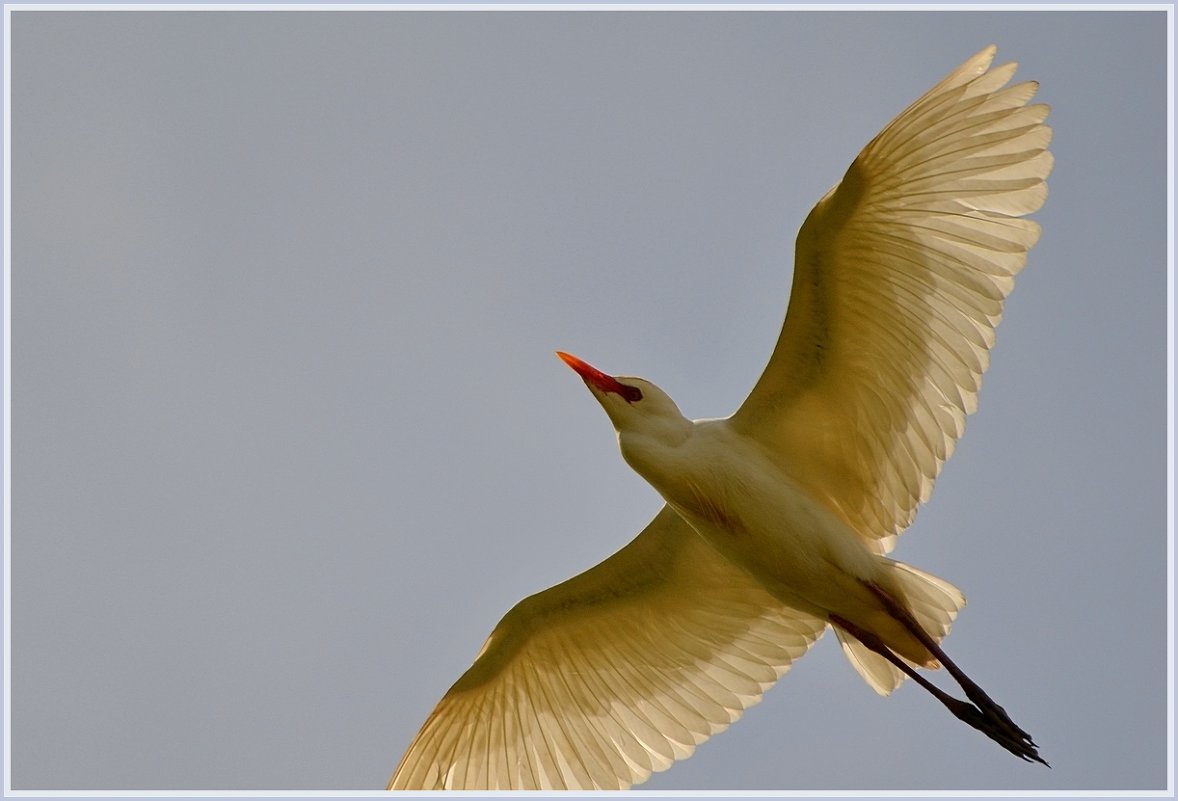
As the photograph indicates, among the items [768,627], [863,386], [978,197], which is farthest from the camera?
[768,627]

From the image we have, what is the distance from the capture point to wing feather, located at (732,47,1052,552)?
25.7ft

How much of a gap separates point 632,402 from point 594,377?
303 millimetres

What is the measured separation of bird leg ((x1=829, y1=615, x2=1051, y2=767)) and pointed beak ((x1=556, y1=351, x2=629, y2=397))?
178 cm

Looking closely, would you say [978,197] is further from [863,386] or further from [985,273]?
[863,386]

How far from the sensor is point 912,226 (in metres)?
8.02

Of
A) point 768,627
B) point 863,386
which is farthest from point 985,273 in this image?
point 768,627

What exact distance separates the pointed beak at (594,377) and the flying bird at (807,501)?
12 millimetres

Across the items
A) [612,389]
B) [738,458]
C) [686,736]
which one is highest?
[612,389]

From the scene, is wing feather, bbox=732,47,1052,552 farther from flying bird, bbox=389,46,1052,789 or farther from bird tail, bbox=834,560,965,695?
bird tail, bbox=834,560,965,695

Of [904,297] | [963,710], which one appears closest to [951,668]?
[963,710]

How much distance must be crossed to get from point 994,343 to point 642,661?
9.96 ft

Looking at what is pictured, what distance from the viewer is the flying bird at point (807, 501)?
7.93m

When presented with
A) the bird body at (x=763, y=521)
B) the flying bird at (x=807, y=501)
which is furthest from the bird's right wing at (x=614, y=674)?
the bird body at (x=763, y=521)

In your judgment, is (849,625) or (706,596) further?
(706,596)
